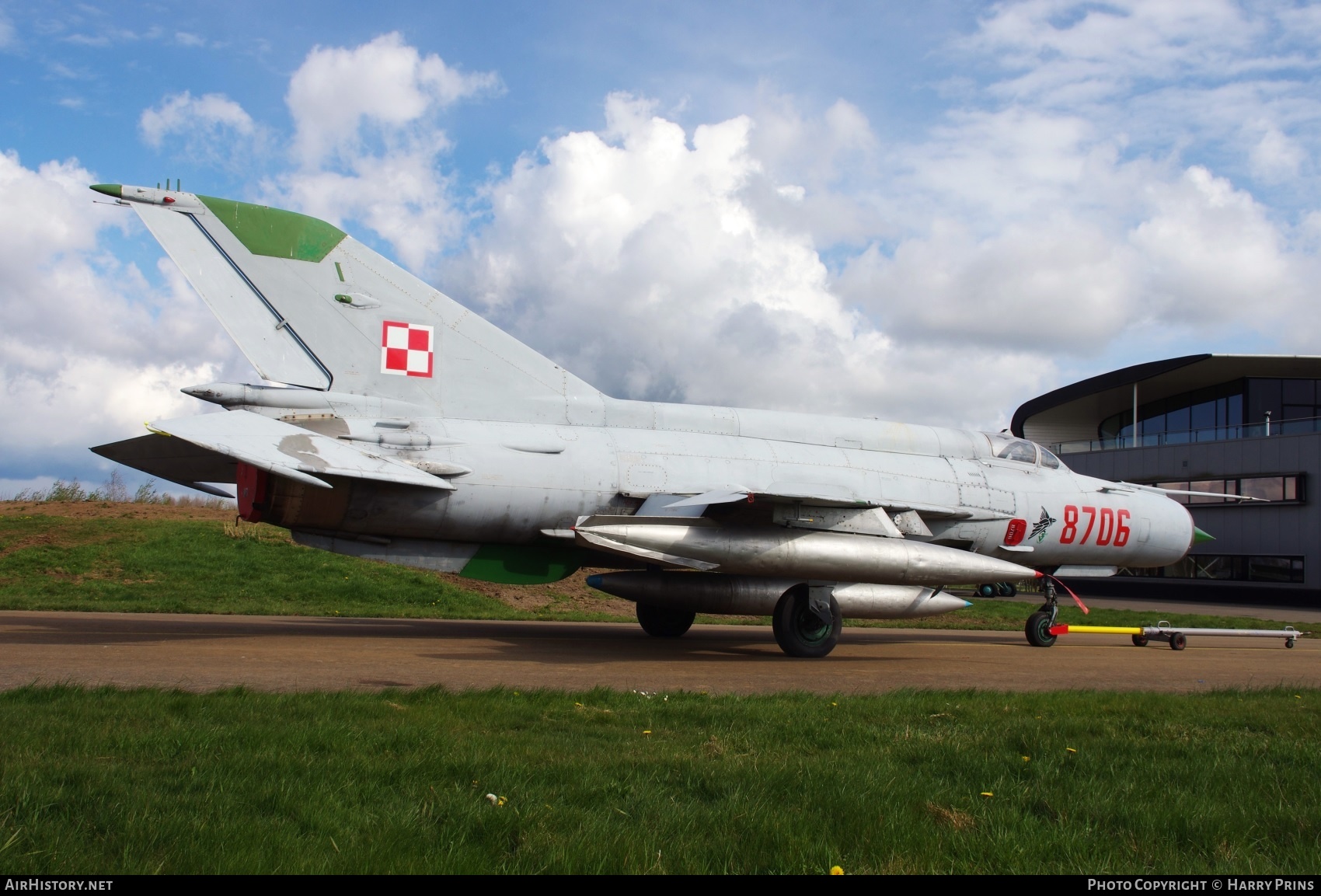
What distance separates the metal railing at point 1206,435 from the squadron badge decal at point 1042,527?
840 inches

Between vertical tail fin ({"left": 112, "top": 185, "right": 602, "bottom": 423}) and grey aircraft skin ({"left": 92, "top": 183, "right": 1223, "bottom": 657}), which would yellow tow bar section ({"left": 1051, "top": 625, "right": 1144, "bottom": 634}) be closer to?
grey aircraft skin ({"left": 92, "top": 183, "right": 1223, "bottom": 657})

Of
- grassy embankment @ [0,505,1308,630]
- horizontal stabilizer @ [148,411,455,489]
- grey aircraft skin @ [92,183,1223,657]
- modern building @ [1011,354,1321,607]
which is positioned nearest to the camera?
horizontal stabilizer @ [148,411,455,489]

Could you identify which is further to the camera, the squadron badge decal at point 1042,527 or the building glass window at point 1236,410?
the building glass window at point 1236,410

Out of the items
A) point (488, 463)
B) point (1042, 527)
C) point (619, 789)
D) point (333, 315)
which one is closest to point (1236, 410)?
point (1042, 527)

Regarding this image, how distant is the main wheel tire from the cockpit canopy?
4513 millimetres

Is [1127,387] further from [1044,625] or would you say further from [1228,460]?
[1044,625]

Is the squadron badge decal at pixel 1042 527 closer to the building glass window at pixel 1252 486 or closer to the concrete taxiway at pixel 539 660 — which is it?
the concrete taxiway at pixel 539 660

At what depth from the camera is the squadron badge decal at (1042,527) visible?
45.0 ft

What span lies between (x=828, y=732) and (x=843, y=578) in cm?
535

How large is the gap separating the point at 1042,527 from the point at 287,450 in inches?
408

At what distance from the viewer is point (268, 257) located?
10.3 m

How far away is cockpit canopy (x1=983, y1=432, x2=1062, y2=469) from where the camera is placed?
1428 centimetres

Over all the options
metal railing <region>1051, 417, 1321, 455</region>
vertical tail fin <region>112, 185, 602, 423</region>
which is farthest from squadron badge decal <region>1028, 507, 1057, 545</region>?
metal railing <region>1051, 417, 1321, 455</region>

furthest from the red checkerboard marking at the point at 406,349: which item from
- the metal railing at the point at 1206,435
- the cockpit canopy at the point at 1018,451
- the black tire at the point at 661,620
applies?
the metal railing at the point at 1206,435
